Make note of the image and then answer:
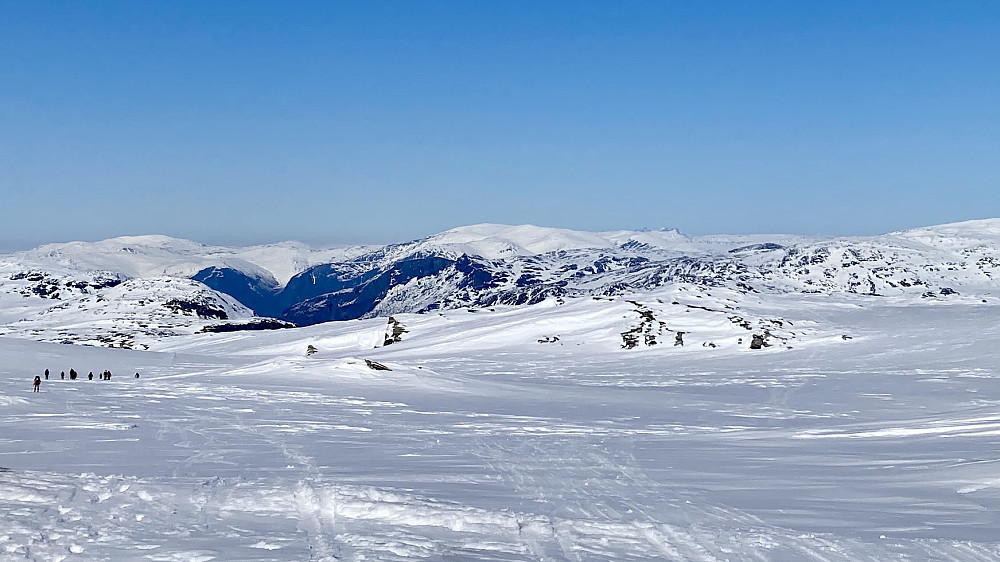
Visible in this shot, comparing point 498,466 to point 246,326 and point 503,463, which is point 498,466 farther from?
point 246,326

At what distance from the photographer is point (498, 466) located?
16984mm

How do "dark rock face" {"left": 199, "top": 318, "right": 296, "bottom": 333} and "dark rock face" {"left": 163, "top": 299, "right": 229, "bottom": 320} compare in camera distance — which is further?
"dark rock face" {"left": 163, "top": 299, "right": 229, "bottom": 320}

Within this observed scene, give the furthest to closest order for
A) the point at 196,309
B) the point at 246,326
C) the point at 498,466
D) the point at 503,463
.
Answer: the point at 196,309 → the point at 246,326 → the point at 503,463 → the point at 498,466

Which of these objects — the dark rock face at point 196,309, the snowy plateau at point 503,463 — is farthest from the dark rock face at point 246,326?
the snowy plateau at point 503,463

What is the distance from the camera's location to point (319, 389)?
39.5 metres

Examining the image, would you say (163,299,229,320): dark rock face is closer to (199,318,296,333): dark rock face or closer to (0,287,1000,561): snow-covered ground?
(199,318,296,333): dark rock face

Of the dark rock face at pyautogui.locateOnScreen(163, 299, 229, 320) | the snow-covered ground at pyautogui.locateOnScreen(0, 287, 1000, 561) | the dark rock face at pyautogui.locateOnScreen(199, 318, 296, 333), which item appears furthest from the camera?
the dark rock face at pyautogui.locateOnScreen(163, 299, 229, 320)

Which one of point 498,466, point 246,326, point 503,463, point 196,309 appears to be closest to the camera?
point 498,466

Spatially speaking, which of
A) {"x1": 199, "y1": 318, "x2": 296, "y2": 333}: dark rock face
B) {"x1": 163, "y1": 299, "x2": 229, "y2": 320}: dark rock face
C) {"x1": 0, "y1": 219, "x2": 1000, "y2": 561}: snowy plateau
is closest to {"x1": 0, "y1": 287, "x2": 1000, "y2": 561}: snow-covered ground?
{"x1": 0, "y1": 219, "x2": 1000, "y2": 561}: snowy plateau

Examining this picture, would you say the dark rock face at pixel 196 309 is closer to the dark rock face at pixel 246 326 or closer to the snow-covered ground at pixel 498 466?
the dark rock face at pixel 246 326

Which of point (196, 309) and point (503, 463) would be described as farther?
point (196, 309)

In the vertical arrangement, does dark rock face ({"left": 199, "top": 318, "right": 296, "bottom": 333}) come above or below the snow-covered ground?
A: below

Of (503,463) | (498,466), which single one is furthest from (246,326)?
(498,466)

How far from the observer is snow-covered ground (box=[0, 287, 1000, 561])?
1030cm
